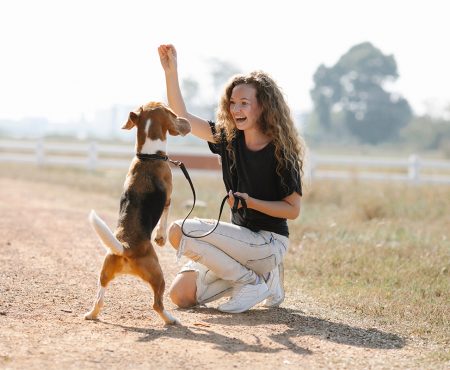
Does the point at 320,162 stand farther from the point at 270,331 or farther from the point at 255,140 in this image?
the point at 270,331

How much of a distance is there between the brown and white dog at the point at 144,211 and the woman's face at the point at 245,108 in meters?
0.56

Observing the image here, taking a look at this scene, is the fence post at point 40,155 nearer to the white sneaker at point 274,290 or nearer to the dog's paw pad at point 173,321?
the white sneaker at point 274,290

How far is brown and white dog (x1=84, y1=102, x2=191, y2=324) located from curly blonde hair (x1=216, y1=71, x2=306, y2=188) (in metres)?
0.73

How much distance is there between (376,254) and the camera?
30.5ft

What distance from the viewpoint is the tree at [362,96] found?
265ft

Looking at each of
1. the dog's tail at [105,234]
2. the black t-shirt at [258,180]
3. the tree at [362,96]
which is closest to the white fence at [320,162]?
the black t-shirt at [258,180]

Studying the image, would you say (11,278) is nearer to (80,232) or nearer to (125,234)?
(125,234)

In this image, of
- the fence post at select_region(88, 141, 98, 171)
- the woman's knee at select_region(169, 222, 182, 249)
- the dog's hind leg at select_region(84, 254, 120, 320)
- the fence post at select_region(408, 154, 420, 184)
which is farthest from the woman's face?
the fence post at select_region(88, 141, 98, 171)

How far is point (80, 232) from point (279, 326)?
5.28 m

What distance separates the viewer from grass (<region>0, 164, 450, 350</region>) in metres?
6.73

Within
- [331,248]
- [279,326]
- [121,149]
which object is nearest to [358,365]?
[279,326]

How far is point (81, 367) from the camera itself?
454 centimetres

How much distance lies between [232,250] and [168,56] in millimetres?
1645

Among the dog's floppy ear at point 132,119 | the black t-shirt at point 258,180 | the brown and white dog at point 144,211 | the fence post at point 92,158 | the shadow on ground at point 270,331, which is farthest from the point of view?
the fence post at point 92,158
